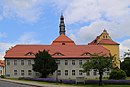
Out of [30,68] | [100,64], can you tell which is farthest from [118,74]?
[30,68]

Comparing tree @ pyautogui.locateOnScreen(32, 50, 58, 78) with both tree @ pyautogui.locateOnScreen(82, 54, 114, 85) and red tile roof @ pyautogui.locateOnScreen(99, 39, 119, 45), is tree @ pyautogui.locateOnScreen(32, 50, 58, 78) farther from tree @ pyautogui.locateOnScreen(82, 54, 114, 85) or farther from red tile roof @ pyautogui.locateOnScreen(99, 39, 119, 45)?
red tile roof @ pyautogui.locateOnScreen(99, 39, 119, 45)

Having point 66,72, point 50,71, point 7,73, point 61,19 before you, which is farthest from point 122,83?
point 61,19

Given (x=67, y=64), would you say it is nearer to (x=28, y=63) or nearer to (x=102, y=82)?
(x=28, y=63)

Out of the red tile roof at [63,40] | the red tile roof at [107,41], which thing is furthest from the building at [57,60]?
the red tile roof at [63,40]

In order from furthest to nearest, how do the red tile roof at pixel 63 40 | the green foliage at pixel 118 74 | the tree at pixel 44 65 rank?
the red tile roof at pixel 63 40
the tree at pixel 44 65
the green foliage at pixel 118 74

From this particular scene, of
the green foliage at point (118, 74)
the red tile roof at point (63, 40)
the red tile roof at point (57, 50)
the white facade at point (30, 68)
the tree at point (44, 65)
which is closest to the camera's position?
the green foliage at point (118, 74)

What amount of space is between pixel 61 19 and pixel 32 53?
46711mm

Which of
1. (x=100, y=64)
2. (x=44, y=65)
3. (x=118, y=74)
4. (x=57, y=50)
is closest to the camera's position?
(x=100, y=64)

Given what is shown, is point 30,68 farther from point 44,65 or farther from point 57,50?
point 44,65

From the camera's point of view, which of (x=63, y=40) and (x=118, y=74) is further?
(x=63, y=40)

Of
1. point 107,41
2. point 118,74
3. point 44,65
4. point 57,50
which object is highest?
point 107,41

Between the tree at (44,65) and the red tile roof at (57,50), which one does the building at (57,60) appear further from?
the tree at (44,65)

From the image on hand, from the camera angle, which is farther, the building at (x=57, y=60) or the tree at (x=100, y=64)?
the building at (x=57, y=60)

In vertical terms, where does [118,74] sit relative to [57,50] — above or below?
below
